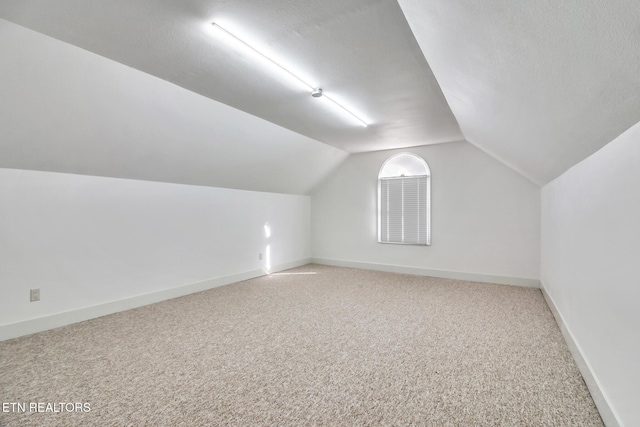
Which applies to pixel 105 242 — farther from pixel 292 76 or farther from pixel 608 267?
pixel 608 267

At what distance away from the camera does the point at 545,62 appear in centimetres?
130

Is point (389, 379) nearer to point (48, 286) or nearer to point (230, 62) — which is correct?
point (230, 62)

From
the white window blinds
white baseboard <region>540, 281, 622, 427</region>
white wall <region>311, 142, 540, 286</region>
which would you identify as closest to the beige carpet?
white baseboard <region>540, 281, 622, 427</region>

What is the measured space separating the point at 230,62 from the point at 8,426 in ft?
9.12

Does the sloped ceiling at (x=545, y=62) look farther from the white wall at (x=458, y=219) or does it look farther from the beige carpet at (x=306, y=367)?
the white wall at (x=458, y=219)

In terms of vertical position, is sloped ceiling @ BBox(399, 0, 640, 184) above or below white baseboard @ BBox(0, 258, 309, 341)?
above

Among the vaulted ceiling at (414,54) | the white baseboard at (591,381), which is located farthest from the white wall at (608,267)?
the vaulted ceiling at (414,54)

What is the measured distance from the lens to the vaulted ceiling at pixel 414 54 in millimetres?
1078

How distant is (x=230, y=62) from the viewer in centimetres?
247

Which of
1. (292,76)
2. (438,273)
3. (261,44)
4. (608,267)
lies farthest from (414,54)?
(438,273)

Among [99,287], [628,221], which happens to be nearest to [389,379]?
[628,221]

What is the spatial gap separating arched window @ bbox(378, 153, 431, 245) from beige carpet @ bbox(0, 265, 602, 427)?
1972 mm

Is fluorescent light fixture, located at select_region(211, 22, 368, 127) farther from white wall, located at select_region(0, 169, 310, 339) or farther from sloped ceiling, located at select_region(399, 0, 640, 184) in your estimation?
white wall, located at select_region(0, 169, 310, 339)

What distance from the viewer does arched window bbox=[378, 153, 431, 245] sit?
5.66 m
